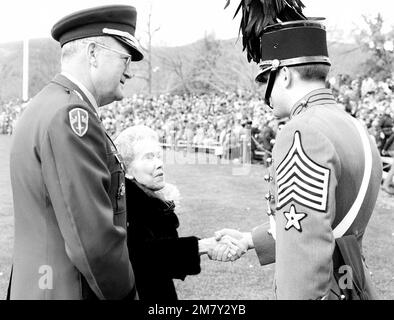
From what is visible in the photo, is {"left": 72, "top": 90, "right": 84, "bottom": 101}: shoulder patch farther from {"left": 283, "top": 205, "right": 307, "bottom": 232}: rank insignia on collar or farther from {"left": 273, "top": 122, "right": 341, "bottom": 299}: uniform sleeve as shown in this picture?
{"left": 283, "top": 205, "right": 307, "bottom": 232}: rank insignia on collar

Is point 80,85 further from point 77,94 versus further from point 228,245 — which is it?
point 228,245

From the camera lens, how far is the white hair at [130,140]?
11.9 feet

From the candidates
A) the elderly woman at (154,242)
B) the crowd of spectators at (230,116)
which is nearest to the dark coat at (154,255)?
the elderly woman at (154,242)

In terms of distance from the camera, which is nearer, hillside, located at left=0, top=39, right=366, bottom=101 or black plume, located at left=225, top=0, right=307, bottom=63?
black plume, located at left=225, top=0, right=307, bottom=63

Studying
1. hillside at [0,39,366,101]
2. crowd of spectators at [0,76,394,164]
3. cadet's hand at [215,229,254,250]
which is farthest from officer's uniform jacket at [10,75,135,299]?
hillside at [0,39,366,101]

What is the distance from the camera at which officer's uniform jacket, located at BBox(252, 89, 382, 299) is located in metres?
2.33

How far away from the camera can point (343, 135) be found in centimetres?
253

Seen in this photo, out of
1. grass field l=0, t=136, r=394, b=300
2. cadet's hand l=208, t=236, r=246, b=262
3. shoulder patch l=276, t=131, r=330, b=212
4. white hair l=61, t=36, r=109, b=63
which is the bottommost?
grass field l=0, t=136, r=394, b=300

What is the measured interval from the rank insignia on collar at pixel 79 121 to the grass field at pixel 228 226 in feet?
5.71

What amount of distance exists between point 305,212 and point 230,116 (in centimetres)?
2593

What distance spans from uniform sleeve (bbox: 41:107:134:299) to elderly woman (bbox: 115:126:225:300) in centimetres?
84

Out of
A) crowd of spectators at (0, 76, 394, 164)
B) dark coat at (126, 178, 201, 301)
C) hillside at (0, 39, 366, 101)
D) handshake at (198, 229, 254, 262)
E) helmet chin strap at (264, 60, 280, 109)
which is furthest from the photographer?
hillside at (0, 39, 366, 101)
